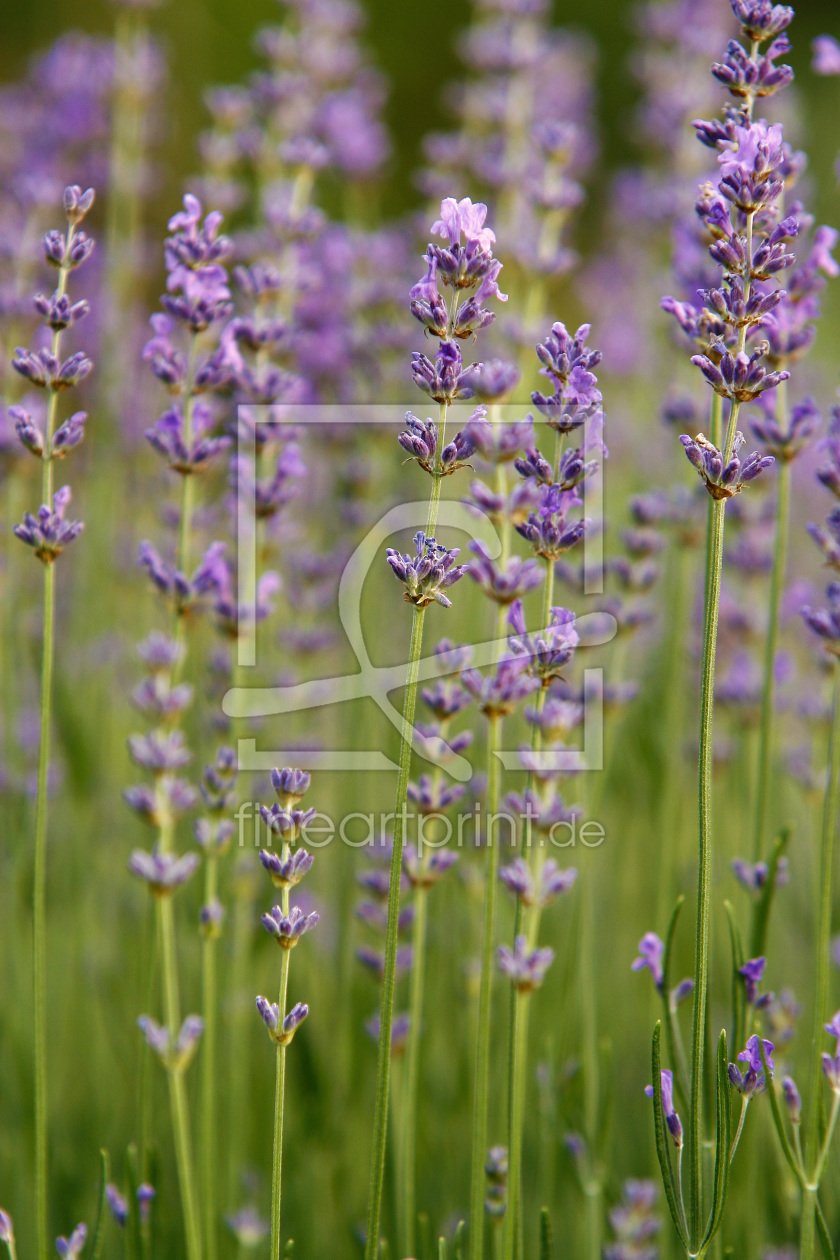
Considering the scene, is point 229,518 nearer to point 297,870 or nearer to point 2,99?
point 297,870

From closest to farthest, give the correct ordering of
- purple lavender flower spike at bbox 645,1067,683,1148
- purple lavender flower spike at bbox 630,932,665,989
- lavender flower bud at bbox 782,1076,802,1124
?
purple lavender flower spike at bbox 645,1067,683,1148 → lavender flower bud at bbox 782,1076,802,1124 → purple lavender flower spike at bbox 630,932,665,989

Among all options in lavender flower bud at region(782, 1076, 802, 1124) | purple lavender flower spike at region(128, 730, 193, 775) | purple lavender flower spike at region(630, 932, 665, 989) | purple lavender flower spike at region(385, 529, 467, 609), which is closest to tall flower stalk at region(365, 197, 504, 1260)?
purple lavender flower spike at region(385, 529, 467, 609)

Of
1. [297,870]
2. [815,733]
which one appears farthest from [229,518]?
[815,733]

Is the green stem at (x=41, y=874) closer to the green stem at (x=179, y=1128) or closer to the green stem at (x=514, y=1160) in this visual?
the green stem at (x=179, y=1128)

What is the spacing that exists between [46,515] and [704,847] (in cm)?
100

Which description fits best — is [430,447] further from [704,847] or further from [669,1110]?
[669,1110]

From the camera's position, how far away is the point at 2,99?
14.0 ft

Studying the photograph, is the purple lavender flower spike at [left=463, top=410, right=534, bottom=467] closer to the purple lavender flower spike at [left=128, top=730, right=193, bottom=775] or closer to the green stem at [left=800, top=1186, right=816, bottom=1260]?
the purple lavender flower spike at [left=128, top=730, right=193, bottom=775]

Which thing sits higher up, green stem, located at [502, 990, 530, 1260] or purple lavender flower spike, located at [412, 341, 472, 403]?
purple lavender flower spike, located at [412, 341, 472, 403]

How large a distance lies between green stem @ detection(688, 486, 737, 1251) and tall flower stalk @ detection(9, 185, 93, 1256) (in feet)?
2.83

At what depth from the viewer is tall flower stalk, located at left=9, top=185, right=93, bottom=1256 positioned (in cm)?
151

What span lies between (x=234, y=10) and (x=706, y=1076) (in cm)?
1055

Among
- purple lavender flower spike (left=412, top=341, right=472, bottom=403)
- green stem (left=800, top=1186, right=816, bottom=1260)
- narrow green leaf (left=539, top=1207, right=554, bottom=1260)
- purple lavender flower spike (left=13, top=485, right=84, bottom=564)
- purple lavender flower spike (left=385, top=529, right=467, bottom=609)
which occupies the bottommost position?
narrow green leaf (left=539, top=1207, right=554, bottom=1260)

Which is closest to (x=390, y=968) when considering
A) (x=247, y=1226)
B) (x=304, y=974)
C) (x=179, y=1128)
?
(x=179, y=1128)
